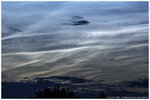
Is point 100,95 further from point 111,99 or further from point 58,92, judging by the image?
point 111,99

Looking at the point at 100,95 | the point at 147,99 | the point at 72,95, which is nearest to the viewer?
the point at 147,99

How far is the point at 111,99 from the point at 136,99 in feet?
4.56

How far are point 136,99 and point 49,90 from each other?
28.9ft

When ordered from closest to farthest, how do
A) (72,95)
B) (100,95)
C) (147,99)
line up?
(147,99) < (100,95) < (72,95)

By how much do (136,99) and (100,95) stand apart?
17.7ft

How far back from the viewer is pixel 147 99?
13.0m

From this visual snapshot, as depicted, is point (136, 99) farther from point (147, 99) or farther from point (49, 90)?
point (49, 90)

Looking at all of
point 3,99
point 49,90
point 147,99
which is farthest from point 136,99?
point 49,90

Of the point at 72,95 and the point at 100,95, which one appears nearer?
the point at 100,95

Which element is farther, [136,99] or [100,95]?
[100,95]

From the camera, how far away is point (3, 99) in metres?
13.5

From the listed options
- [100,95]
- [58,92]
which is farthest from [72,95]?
[100,95]

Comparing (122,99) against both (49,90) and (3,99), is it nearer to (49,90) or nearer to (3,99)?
(3,99)

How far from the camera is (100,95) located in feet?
60.9
